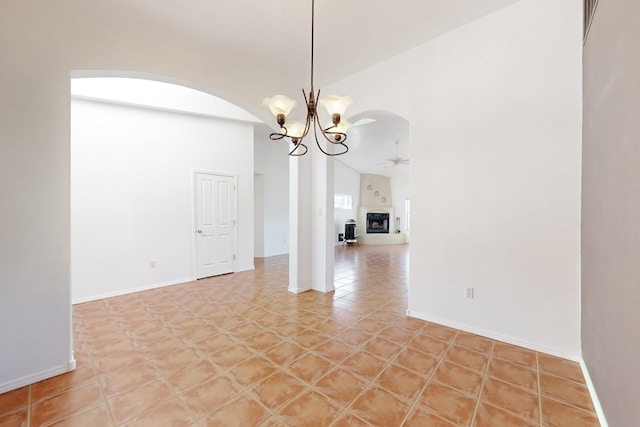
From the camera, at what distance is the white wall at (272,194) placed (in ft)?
23.4

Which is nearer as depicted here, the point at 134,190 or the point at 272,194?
the point at 134,190

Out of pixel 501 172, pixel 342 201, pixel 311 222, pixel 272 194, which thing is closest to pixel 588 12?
pixel 501 172

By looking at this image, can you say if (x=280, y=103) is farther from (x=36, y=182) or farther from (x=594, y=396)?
(x=594, y=396)

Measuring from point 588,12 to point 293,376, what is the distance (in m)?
3.46

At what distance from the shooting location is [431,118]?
2.84 metres

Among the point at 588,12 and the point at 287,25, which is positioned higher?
the point at 287,25

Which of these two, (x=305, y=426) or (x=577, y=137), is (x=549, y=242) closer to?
(x=577, y=137)

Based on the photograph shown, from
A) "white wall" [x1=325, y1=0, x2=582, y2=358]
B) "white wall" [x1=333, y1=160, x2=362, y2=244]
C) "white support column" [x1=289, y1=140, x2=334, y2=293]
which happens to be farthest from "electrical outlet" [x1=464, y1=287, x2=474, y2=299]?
"white wall" [x1=333, y1=160, x2=362, y2=244]

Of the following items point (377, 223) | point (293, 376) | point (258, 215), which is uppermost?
point (258, 215)

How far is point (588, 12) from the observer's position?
6.15 feet

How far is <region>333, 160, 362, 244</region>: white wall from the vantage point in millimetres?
9461

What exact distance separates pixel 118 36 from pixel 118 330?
291 cm

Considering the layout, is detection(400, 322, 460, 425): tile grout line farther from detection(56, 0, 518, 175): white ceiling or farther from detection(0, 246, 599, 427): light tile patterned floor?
detection(56, 0, 518, 175): white ceiling

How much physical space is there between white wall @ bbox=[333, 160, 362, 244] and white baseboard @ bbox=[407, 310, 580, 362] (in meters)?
6.57
